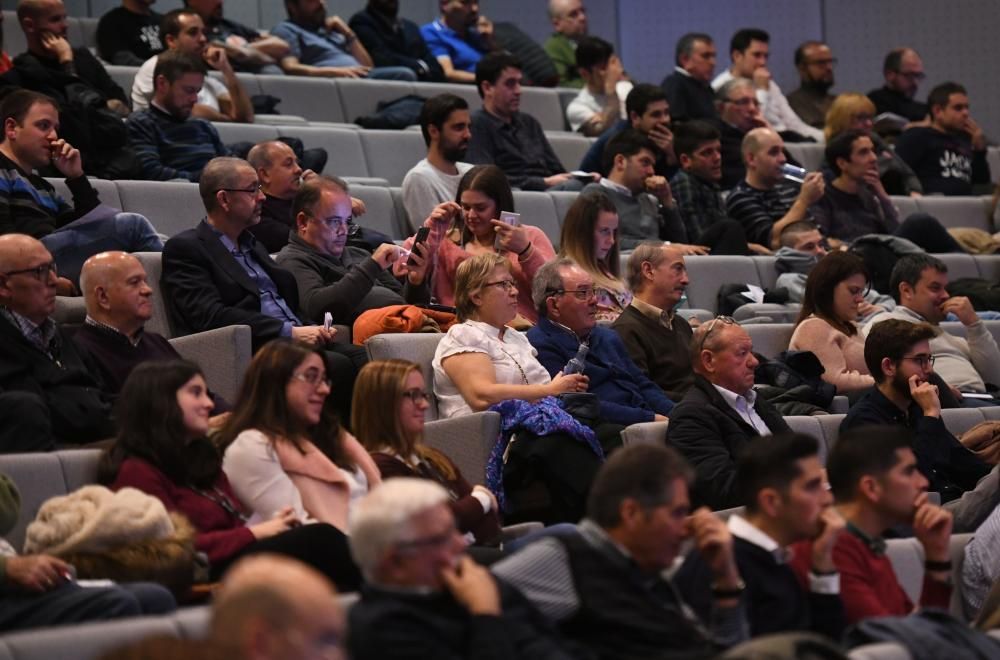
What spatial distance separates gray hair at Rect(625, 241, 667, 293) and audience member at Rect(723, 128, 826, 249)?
1.86 metres

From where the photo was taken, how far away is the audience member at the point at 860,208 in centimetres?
752

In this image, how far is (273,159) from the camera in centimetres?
589

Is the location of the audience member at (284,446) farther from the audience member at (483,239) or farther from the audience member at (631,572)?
the audience member at (483,239)

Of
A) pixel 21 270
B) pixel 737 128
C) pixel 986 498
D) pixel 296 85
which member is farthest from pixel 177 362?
pixel 737 128

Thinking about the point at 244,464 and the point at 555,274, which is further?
the point at 555,274

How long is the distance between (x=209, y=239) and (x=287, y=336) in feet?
1.24

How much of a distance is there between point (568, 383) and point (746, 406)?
0.50m

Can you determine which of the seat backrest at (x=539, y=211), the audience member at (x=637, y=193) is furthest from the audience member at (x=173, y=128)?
the audience member at (x=637, y=193)

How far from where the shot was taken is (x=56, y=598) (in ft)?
10.4

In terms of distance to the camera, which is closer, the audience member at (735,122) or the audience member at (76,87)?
the audience member at (76,87)

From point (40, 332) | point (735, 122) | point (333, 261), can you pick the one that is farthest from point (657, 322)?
point (735, 122)

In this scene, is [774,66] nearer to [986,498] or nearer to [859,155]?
[859,155]

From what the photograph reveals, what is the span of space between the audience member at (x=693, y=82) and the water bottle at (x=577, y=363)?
3568 mm

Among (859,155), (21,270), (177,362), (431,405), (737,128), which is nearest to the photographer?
(177,362)
